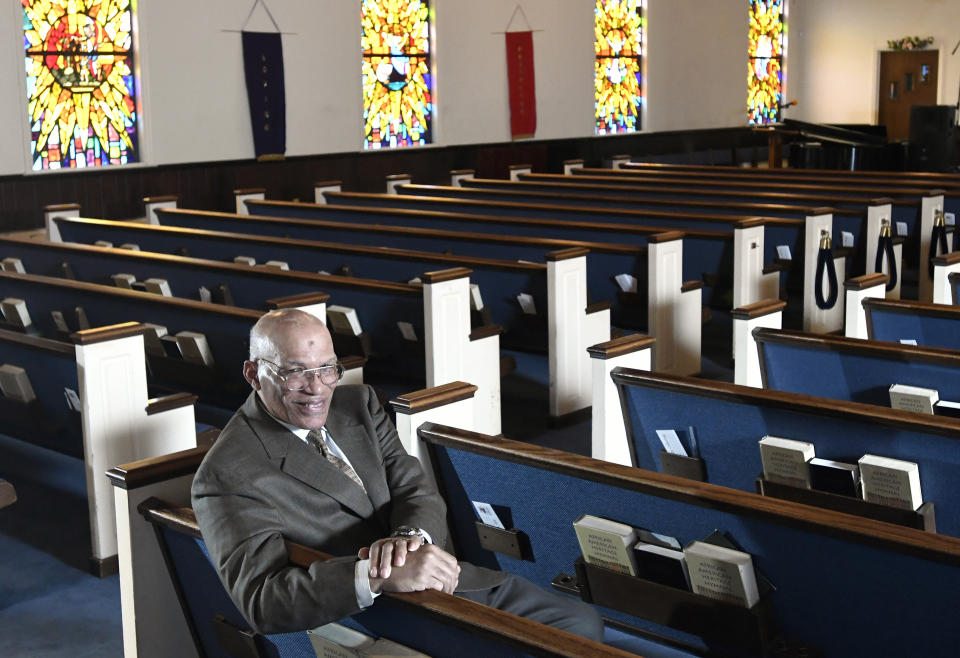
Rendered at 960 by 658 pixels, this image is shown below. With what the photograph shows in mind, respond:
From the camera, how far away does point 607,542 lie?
2461mm

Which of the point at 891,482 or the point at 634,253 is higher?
the point at 634,253

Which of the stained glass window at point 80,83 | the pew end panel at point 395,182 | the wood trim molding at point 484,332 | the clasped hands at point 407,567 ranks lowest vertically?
the wood trim molding at point 484,332

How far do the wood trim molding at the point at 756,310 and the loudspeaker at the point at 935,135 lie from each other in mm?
11231

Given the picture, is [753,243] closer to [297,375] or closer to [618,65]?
[297,375]

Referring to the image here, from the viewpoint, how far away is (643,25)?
14789 mm

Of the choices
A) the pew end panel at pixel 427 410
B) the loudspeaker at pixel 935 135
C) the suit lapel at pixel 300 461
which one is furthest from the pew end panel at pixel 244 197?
the loudspeaker at pixel 935 135

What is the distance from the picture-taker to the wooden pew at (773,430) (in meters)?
2.76

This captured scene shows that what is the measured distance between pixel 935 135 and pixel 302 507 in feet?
45.5

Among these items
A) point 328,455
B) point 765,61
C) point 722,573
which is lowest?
point 722,573

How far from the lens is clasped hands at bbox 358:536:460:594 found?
6.51 ft

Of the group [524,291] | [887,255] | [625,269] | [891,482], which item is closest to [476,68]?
[887,255]

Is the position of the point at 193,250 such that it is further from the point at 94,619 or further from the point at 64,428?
the point at 94,619

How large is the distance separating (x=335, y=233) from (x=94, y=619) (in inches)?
158

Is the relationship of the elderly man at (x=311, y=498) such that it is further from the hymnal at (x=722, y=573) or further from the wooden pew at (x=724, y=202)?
the wooden pew at (x=724, y=202)
